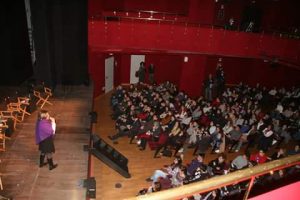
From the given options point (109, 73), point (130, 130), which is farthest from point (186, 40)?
point (130, 130)

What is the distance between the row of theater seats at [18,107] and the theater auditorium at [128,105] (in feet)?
0.15

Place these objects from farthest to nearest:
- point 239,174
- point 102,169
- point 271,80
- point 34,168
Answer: point 271,80 → point 102,169 → point 34,168 → point 239,174

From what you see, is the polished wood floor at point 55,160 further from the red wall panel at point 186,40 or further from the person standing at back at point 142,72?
the person standing at back at point 142,72

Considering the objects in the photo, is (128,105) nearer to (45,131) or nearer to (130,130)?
(130,130)

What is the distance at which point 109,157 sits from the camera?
9.00 m

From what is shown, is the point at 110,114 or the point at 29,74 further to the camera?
the point at 110,114

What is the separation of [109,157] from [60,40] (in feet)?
18.6

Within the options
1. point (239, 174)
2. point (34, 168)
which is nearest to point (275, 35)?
point (34, 168)

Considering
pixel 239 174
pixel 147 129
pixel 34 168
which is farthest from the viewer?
pixel 147 129

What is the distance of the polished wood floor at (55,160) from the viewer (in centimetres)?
639

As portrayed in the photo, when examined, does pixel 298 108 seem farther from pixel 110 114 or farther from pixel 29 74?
pixel 29 74

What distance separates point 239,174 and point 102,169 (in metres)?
8.30

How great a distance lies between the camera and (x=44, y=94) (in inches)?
451

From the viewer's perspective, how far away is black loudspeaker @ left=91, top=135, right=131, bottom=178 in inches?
346
